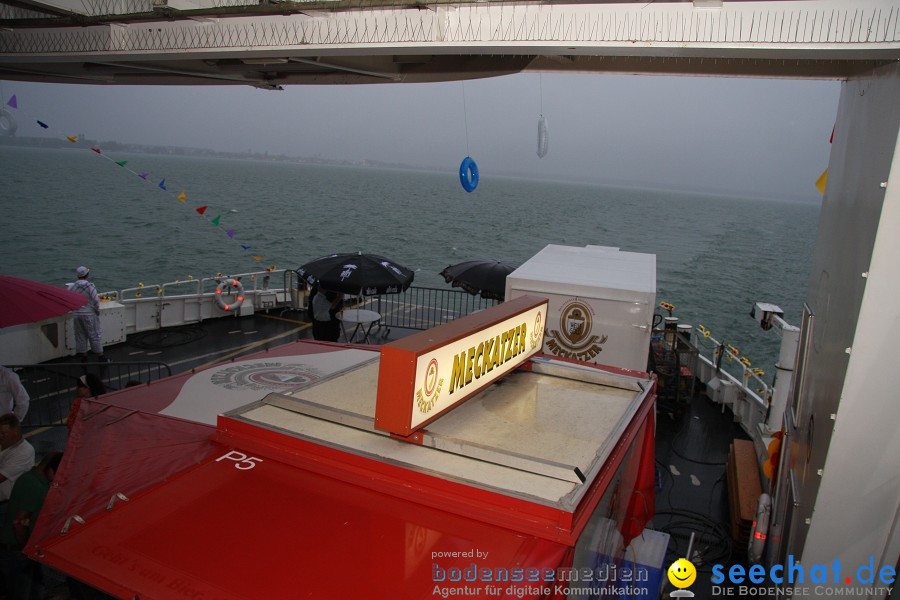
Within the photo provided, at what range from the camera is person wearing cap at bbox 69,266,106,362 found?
11375 mm

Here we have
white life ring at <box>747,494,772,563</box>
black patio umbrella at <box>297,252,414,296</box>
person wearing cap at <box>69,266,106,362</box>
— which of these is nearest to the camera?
white life ring at <box>747,494,772,563</box>

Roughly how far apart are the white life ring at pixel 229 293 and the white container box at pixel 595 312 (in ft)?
28.4

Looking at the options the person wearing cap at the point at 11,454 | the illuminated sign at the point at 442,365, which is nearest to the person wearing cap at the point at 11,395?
the person wearing cap at the point at 11,454

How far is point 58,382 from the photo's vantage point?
10.7 metres

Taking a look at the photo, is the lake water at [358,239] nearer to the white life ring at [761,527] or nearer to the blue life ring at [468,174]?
the blue life ring at [468,174]

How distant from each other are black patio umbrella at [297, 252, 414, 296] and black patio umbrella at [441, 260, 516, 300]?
130cm

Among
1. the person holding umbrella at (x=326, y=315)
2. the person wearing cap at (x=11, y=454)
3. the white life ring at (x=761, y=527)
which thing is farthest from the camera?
the person holding umbrella at (x=326, y=315)

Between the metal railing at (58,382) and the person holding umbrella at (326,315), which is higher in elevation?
the person holding umbrella at (326,315)

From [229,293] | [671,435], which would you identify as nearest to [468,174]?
[671,435]

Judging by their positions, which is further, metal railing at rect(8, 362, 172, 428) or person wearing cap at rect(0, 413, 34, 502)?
metal railing at rect(8, 362, 172, 428)

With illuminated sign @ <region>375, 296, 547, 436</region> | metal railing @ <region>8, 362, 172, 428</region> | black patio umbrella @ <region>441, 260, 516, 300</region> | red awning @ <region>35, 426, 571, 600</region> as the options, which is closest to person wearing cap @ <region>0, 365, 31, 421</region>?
metal railing @ <region>8, 362, 172, 428</region>

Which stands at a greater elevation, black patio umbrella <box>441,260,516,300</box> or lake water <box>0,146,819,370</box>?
black patio umbrella <box>441,260,516,300</box>

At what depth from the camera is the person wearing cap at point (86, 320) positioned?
37.3ft

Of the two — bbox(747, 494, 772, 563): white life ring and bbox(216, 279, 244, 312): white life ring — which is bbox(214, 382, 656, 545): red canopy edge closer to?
bbox(747, 494, 772, 563): white life ring
